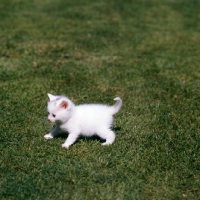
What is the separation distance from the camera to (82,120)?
5234 millimetres

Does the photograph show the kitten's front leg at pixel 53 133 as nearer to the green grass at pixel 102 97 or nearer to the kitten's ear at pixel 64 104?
the green grass at pixel 102 97

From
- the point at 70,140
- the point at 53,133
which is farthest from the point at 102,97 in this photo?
the point at 70,140

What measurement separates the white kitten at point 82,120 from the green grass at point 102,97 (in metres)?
0.16

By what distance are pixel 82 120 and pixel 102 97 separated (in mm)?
1915

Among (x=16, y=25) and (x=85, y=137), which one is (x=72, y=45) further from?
(x=85, y=137)

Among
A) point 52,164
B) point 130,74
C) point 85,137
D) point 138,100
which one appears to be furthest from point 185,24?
point 52,164

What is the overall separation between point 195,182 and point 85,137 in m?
1.70

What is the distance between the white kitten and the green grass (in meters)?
0.16

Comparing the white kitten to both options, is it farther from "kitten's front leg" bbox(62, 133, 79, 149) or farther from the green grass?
the green grass

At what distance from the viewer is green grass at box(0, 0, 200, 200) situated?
4.50 metres

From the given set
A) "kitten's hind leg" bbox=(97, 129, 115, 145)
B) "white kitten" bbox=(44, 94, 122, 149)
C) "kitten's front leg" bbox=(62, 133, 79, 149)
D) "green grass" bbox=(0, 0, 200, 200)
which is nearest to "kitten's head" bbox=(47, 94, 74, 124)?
"white kitten" bbox=(44, 94, 122, 149)

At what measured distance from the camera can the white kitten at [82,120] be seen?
16.8 feet

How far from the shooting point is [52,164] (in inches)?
189

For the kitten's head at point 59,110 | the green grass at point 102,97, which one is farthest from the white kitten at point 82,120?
the green grass at point 102,97
